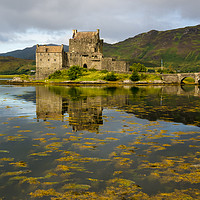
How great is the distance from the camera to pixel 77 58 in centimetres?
10431

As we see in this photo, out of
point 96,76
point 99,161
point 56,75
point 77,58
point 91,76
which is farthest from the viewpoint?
point 77,58

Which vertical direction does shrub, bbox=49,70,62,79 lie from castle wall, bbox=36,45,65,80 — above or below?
below

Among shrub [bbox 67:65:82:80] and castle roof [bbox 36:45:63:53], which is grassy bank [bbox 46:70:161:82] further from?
castle roof [bbox 36:45:63:53]

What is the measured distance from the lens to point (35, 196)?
6.70m

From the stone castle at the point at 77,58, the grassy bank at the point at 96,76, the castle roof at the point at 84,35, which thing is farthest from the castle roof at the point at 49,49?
the castle roof at the point at 84,35

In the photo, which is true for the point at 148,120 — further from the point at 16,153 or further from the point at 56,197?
the point at 56,197

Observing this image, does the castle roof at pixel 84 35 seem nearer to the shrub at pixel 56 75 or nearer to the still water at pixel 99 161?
the shrub at pixel 56 75

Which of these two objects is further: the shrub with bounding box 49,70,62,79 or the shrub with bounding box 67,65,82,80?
the shrub with bounding box 49,70,62,79

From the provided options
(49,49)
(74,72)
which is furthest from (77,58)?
(49,49)

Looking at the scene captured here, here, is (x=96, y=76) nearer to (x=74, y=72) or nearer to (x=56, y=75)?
(x=74, y=72)

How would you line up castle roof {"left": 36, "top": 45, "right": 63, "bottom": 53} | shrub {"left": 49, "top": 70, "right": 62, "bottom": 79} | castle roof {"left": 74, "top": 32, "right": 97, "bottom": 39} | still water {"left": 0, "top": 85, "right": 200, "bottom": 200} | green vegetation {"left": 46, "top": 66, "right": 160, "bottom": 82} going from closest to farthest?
still water {"left": 0, "top": 85, "right": 200, "bottom": 200} → green vegetation {"left": 46, "top": 66, "right": 160, "bottom": 82} → shrub {"left": 49, "top": 70, "right": 62, "bottom": 79} → castle roof {"left": 36, "top": 45, "right": 63, "bottom": 53} → castle roof {"left": 74, "top": 32, "right": 97, "bottom": 39}

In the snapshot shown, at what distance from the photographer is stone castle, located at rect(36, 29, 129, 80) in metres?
101

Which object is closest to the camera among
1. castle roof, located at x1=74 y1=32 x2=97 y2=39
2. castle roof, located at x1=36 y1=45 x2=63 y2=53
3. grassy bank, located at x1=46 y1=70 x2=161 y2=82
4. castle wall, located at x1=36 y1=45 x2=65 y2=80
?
grassy bank, located at x1=46 y1=70 x2=161 y2=82

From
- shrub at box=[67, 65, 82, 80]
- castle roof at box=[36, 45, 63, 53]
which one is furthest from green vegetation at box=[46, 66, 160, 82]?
castle roof at box=[36, 45, 63, 53]
